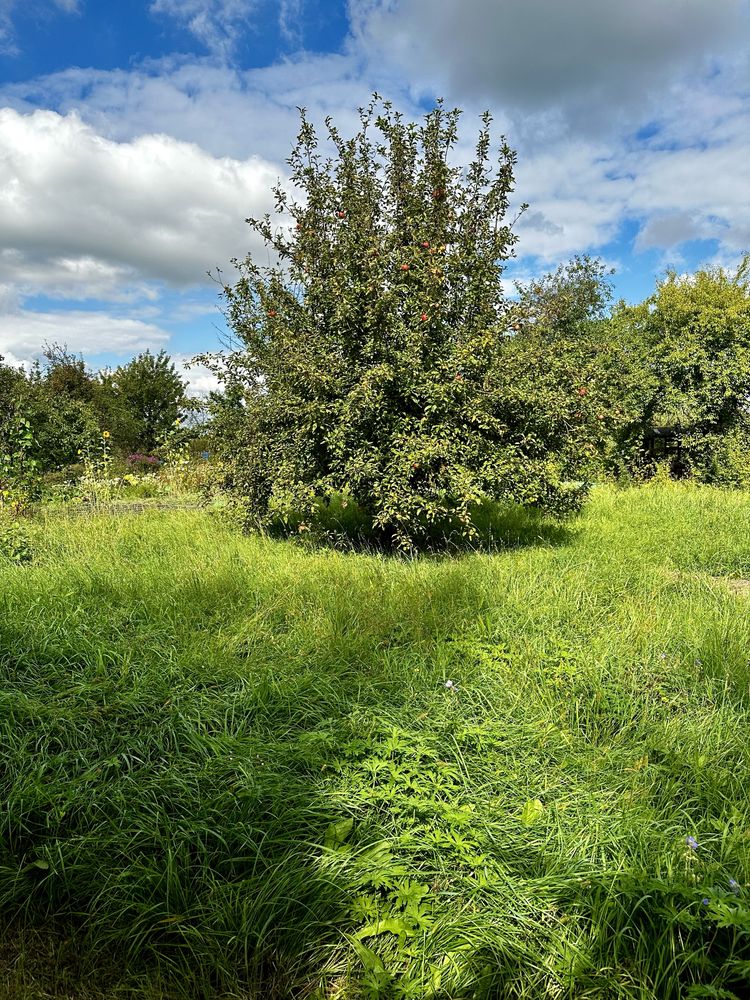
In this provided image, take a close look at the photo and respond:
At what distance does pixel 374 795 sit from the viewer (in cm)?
209

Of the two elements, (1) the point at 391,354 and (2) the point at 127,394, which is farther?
(2) the point at 127,394

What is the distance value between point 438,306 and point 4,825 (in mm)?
4676

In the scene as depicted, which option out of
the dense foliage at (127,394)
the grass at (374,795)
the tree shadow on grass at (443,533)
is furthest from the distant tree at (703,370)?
the dense foliage at (127,394)

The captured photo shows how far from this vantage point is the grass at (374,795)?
1621mm

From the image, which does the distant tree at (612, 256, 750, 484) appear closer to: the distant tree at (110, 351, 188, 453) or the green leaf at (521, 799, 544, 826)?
the green leaf at (521, 799, 544, 826)

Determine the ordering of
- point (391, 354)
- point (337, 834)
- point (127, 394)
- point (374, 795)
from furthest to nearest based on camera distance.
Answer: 1. point (127, 394)
2. point (391, 354)
3. point (374, 795)
4. point (337, 834)

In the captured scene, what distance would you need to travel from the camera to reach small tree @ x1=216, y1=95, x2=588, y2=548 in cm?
496

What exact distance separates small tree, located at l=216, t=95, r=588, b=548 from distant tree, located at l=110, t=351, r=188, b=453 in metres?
16.9

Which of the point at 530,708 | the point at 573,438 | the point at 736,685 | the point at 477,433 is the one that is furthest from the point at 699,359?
the point at 530,708

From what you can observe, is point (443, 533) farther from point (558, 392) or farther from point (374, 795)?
point (374, 795)

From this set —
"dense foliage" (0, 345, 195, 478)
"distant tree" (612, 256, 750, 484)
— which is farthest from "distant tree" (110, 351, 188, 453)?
"distant tree" (612, 256, 750, 484)

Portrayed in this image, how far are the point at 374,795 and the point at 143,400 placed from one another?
23.0m

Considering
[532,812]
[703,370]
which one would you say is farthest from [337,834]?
[703,370]

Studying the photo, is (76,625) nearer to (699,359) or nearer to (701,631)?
(701,631)
